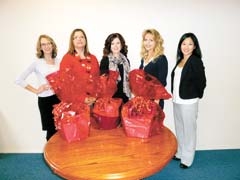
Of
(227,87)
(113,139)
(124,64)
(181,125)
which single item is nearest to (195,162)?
(181,125)

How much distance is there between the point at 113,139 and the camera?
1896 mm

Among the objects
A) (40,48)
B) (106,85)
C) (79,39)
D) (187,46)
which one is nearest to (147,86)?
(106,85)

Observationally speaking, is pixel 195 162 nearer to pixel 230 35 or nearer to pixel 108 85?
pixel 230 35

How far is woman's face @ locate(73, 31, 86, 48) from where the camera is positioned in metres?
2.67

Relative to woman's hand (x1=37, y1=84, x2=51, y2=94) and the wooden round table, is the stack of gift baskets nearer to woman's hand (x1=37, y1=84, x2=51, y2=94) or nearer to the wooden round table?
the wooden round table

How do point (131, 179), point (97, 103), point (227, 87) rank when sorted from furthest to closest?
point (227, 87), point (97, 103), point (131, 179)

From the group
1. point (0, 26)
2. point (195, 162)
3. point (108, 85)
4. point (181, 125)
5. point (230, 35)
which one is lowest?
point (195, 162)

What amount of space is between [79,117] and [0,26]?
68.4 inches

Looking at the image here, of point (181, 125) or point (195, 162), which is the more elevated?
point (181, 125)

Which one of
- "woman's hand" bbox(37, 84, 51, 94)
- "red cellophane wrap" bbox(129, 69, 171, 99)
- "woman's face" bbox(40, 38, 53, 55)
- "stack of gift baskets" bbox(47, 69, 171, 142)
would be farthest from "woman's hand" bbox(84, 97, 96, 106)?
"woman's face" bbox(40, 38, 53, 55)

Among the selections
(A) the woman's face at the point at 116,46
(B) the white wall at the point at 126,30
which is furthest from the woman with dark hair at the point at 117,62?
(B) the white wall at the point at 126,30

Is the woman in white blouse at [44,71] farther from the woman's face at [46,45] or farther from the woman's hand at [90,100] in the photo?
the woman's hand at [90,100]

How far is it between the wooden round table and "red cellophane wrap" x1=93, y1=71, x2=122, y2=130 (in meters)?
0.09

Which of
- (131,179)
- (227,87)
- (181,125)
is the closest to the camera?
(131,179)
